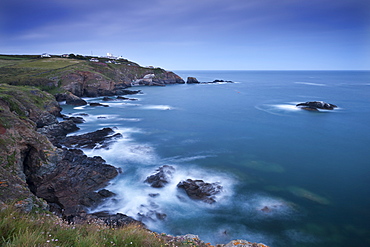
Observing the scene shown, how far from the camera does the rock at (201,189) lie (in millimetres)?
14930

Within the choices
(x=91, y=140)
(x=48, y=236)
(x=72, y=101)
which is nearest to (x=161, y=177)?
(x=91, y=140)

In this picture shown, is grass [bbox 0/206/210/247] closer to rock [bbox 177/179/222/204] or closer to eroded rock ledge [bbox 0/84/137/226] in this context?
eroded rock ledge [bbox 0/84/137/226]

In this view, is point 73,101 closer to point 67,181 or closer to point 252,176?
point 67,181

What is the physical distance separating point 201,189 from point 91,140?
14547 millimetres

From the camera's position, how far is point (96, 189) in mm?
15375

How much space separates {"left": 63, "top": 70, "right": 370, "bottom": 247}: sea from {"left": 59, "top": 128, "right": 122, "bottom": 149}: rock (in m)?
1.08

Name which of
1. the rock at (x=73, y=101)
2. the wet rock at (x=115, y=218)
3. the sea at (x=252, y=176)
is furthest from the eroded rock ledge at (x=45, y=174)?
the rock at (x=73, y=101)

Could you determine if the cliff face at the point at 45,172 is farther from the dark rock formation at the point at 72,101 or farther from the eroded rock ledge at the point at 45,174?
the dark rock formation at the point at 72,101

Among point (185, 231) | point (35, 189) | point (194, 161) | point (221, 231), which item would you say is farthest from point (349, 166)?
point (35, 189)

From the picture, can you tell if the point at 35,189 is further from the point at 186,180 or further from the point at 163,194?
the point at 186,180

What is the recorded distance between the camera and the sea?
1252cm

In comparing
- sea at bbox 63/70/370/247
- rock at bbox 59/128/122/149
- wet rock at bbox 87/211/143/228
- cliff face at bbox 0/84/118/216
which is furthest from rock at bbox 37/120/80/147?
wet rock at bbox 87/211/143/228

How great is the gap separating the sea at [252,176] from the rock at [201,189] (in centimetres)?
44

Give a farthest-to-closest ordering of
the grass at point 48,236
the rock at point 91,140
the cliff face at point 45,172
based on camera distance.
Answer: the rock at point 91,140, the cliff face at point 45,172, the grass at point 48,236
